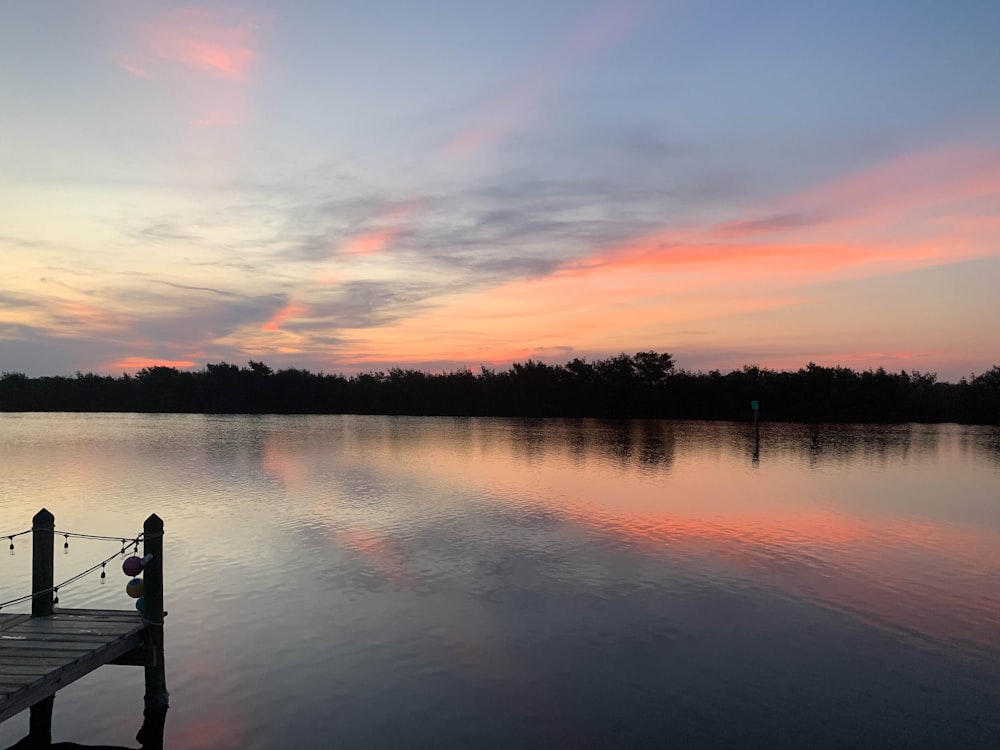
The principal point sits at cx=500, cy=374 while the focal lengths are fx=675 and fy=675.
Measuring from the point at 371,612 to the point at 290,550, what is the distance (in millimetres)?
5604

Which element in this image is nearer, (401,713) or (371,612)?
(401,713)

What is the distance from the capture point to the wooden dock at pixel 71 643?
7.84 m

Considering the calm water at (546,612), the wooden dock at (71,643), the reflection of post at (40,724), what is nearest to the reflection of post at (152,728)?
the wooden dock at (71,643)

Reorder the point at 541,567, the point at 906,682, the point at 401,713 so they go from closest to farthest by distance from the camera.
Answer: the point at 401,713 → the point at 906,682 → the point at 541,567

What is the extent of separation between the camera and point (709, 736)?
8.51 meters

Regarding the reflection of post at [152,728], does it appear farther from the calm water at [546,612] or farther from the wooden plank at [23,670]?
the wooden plank at [23,670]

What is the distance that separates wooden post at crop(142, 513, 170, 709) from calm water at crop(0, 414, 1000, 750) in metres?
0.33

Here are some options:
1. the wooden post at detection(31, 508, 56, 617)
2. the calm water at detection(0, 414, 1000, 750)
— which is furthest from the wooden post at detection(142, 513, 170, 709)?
the wooden post at detection(31, 508, 56, 617)

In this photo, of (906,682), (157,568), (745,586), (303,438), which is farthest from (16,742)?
(303,438)

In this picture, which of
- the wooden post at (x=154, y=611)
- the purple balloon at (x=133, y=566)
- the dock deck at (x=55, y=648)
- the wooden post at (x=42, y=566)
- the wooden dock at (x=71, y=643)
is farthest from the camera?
the purple balloon at (x=133, y=566)

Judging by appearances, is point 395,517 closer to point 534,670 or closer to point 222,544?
point 222,544

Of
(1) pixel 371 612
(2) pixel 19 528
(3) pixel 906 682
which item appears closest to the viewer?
(3) pixel 906 682

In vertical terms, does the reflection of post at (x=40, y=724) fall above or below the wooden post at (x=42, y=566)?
below

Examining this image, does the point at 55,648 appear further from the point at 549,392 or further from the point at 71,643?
the point at 549,392
